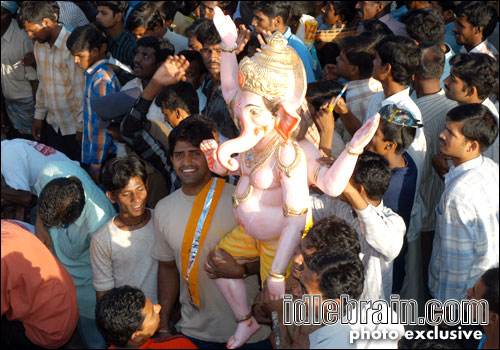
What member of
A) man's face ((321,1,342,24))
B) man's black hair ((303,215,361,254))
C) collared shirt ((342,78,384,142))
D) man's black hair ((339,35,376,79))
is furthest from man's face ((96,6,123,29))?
man's black hair ((303,215,361,254))

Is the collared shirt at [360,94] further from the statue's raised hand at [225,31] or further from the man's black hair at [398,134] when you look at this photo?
the statue's raised hand at [225,31]

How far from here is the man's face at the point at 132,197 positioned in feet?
12.0

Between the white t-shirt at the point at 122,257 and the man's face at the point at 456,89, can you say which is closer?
the white t-shirt at the point at 122,257

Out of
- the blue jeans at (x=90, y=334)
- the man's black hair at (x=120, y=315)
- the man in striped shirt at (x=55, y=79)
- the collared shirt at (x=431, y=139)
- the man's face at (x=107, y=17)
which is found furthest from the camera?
the man's face at (x=107, y=17)

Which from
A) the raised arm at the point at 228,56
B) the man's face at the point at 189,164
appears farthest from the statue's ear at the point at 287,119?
the man's face at the point at 189,164

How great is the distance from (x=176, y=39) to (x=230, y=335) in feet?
11.8

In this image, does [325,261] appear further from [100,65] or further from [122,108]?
[100,65]

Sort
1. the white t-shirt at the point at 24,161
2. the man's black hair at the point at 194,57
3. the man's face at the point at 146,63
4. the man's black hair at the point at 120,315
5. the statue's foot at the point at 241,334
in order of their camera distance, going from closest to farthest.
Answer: the man's black hair at the point at 120,315 → the statue's foot at the point at 241,334 → the white t-shirt at the point at 24,161 → the man's black hair at the point at 194,57 → the man's face at the point at 146,63

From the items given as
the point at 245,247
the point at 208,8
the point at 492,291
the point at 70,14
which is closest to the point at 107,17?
the point at 70,14

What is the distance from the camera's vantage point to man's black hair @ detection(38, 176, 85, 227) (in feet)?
12.4

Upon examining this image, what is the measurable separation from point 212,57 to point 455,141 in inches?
83.0

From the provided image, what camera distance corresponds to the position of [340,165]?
263 cm

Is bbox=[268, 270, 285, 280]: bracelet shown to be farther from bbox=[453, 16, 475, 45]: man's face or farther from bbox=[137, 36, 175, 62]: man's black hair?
bbox=[453, 16, 475, 45]: man's face

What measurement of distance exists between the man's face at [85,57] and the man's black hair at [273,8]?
5.07 ft
